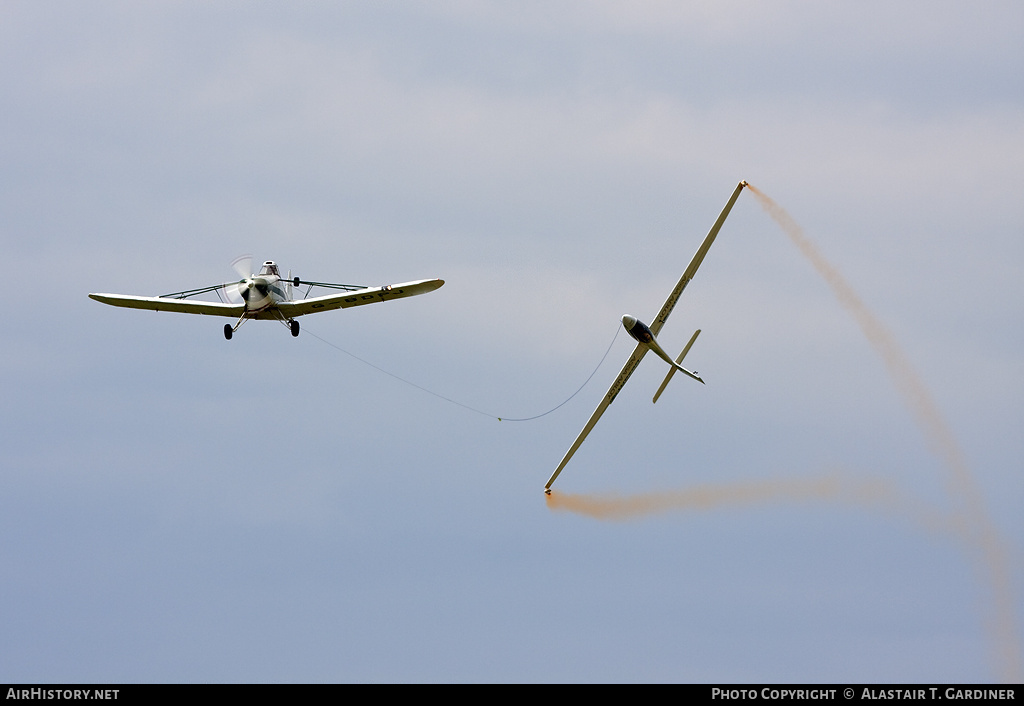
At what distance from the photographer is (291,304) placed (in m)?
88.8
